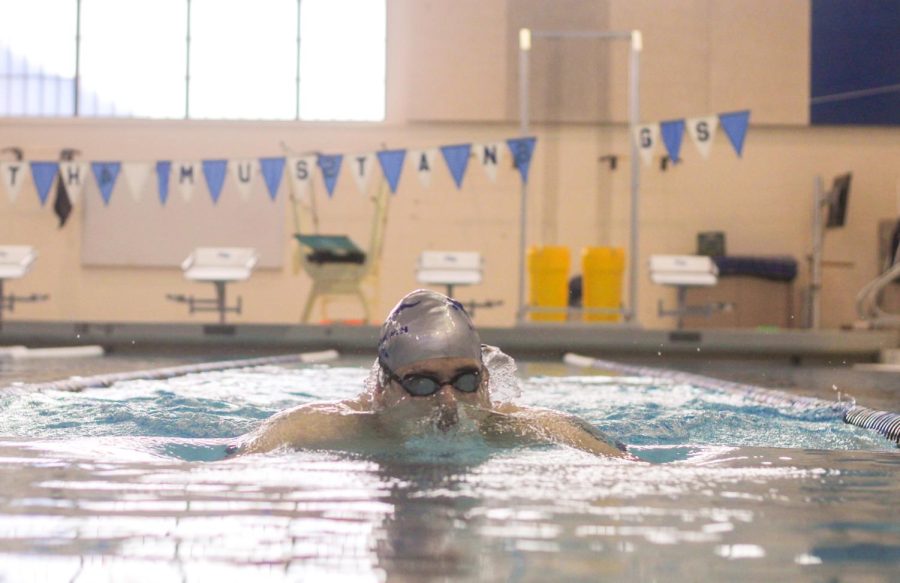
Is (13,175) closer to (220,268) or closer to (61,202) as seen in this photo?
(61,202)

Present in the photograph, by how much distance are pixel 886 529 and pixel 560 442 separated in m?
1.04

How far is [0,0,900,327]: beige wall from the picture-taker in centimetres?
1207

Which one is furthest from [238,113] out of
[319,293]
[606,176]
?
[606,176]

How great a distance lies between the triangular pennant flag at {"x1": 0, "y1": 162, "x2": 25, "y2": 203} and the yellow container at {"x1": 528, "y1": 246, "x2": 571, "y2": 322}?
499 centimetres

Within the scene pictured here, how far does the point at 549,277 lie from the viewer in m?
10.1

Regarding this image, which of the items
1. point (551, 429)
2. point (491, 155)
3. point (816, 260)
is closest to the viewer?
point (551, 429)

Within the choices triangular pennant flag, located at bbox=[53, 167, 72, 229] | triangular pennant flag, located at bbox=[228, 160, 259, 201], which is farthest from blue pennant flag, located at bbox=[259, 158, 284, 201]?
triangular pennant flag, located at bbox=[53, 167, 72, 229]

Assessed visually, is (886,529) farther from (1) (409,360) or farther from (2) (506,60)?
(2) (506,60)

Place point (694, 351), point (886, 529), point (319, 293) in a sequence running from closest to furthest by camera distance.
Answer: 1. point (886, 529)
2. point (694, 351)
3. point (319, 293)

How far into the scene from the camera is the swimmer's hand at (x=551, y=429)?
8.39ft

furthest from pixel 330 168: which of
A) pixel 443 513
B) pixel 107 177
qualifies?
pixel 443 513

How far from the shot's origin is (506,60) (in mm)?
12047

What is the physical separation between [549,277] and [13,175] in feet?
17.5

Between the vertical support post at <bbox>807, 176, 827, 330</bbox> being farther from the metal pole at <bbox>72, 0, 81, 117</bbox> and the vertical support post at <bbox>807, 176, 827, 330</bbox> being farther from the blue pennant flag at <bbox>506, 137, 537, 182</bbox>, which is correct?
the metal pole at <bbox>72, 0, 81, 117</bbox>
